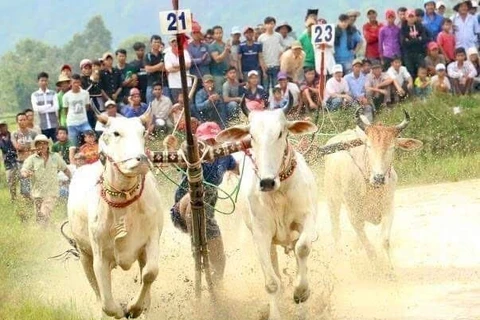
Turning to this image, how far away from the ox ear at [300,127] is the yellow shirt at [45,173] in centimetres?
626

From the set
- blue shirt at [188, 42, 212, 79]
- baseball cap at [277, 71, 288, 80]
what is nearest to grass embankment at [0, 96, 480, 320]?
baseball cap at [277, 71, 288, 80]

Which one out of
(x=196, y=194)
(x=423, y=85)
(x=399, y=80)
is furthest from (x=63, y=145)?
(x=196, y=194)

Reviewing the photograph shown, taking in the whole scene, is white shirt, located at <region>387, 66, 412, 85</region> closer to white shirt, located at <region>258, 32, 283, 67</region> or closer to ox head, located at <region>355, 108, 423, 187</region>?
white shirt, located at <region>258, 32, 283, 67</region>

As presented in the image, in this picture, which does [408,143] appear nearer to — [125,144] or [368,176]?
[368,176]

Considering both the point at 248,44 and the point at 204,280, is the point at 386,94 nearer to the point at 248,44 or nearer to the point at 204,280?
the point at 248,44

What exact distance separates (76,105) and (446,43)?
5.86 m

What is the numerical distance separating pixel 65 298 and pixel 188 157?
2.37m

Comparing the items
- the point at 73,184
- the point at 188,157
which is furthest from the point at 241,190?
the point at 73,184

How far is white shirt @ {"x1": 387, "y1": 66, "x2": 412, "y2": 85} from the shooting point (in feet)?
64.7

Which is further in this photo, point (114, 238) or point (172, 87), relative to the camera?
point (172, 87)

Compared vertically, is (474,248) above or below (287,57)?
below

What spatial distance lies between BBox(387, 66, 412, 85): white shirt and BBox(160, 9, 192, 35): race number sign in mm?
9018

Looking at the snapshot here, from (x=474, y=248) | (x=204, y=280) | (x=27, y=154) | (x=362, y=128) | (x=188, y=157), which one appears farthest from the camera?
(x=27, y=154)

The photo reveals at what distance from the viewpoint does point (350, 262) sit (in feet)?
44.7
